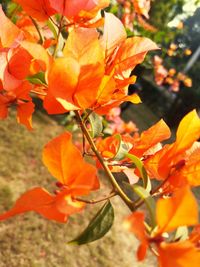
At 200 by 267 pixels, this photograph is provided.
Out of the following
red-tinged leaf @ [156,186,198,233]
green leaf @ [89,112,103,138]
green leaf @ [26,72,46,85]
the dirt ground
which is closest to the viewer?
red-tinged leaf @ [156,186,198,233]

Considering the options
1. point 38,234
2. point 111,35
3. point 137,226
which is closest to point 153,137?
point 111,35

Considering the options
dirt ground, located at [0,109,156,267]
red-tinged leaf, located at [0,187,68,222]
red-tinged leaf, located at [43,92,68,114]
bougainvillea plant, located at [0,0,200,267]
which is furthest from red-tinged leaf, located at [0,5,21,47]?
dirt ground, located at [0,109,156,267]

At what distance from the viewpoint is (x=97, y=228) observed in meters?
0.46

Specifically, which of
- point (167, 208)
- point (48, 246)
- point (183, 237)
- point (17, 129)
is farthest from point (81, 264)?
point (167, 208)

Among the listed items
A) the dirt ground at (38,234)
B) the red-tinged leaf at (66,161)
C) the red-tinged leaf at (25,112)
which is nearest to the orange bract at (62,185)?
the red-tinged leaf at (66,161)

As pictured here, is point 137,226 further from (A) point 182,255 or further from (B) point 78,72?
(B) point 78,72

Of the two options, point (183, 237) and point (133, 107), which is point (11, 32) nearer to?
point (183, 237)

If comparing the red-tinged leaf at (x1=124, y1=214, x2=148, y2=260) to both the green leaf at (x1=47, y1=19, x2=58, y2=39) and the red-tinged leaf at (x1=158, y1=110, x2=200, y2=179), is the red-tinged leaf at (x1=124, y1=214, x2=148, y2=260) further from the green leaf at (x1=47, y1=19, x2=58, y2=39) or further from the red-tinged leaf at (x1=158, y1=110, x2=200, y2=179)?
the green leaf at (x1=47, y1=19, x2=58, y2=39)

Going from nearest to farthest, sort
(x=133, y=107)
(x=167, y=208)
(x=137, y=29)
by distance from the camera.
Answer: (x=167, y=208)
(x=137, y=29)
(x=133, y=107)

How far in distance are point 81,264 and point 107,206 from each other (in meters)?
2.07

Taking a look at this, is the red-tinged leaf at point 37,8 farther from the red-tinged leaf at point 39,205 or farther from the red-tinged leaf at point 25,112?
the red-tinged leaf at point 39,205

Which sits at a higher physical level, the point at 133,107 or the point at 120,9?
the point at 120,9

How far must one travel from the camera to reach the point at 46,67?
1.31 ft

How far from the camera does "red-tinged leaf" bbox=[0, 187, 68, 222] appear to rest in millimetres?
331
